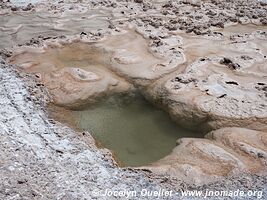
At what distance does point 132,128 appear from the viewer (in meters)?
4.09

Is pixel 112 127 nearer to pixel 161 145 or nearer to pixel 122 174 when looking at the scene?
pixel 161 145

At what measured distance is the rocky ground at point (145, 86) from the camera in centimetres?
322

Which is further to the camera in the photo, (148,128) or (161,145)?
(148,128)

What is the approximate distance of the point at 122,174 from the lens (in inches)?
128

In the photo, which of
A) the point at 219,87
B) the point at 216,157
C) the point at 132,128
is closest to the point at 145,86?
the point at 132,128

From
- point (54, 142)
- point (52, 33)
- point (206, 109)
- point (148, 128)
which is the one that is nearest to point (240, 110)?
point (206, 109)

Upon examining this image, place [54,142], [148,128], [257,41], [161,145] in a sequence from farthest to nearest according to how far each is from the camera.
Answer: [257,41]
[148,128]
[161,145]
[54,142]

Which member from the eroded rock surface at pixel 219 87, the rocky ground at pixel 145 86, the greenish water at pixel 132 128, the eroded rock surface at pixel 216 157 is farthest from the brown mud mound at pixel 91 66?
the eroded rock surface at pixel 216 157

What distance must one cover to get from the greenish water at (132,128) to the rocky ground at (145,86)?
0.14 m

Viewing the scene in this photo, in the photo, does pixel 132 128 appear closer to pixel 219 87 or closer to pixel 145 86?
pixel 145 86

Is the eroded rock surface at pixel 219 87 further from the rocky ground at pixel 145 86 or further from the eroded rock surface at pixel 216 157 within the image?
the eroded rock surface at pixel 216 157

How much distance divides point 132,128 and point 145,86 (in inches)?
28.4

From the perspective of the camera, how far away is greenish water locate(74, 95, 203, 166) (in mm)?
3719

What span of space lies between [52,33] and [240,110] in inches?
132
